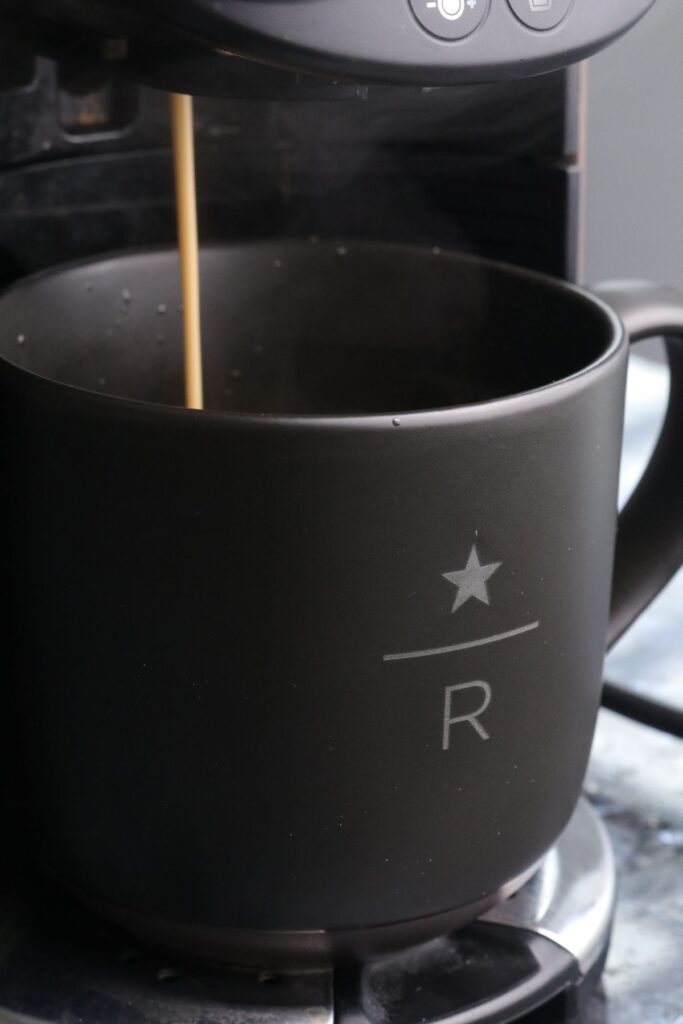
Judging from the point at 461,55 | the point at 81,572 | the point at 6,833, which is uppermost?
the point at 461,55

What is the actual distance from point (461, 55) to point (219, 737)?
6.1 inches

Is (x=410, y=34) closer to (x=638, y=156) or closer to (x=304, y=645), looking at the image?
(x=304, y=645)

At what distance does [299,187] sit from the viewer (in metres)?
0.47

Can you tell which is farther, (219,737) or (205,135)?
(205,135)

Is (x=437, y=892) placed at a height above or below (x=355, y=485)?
below

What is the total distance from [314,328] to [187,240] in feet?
0.20

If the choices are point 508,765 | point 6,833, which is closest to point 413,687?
point 508,765

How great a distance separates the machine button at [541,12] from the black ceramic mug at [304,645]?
0.25 feet

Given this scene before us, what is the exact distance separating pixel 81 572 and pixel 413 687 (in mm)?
78

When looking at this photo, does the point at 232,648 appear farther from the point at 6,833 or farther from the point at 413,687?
the point at 6,833

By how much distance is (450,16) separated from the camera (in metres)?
0.26

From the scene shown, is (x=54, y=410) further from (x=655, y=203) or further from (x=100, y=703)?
(x=655, y=203)

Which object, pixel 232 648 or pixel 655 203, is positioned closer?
pixel 232 648

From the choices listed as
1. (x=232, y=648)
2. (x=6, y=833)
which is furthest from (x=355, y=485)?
(x=6, y=833)
